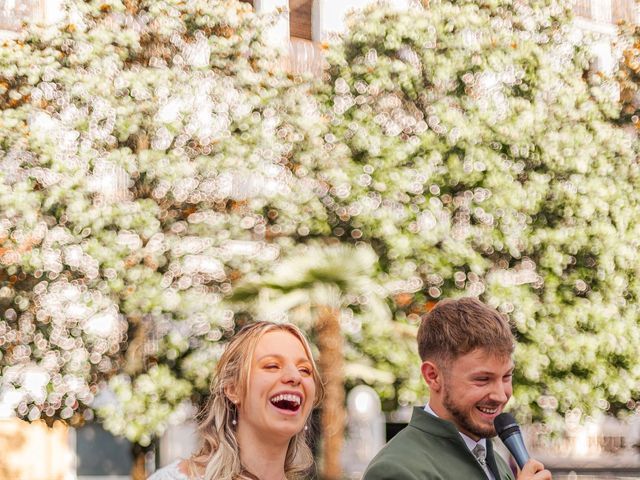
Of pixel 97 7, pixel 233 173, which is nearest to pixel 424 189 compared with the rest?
pixel 233 173

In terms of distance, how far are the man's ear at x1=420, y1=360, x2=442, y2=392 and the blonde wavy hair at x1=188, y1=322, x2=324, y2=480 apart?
318 millimetres

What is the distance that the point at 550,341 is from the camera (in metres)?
10.8

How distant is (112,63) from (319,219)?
2.48 meters

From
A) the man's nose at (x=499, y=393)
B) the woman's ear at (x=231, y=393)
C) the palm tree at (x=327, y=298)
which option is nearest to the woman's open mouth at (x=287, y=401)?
the woman's ear at (x=231, y=393)

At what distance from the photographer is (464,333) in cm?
312

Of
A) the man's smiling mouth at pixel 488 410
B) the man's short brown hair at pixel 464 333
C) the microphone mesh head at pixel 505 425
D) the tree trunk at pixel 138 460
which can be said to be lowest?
the tree trunk at pixel 138 460

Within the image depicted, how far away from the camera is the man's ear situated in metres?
3.16

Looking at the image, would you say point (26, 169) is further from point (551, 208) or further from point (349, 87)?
point (551, 208)

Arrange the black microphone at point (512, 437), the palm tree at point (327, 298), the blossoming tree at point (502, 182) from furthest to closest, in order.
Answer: the blossoming tree at point (502, 182), the palm tree at point (327, 298), the black microphone at point (512, 437)

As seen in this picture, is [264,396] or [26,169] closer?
[264,396]

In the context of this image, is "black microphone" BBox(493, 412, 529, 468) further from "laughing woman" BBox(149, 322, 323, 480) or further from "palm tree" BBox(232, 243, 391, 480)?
"palm tree" BBox(232, 243, 391, 480)

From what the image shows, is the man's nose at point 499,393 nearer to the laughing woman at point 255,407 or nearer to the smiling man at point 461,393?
the smiling man at point 461,393

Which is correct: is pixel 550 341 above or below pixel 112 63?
below

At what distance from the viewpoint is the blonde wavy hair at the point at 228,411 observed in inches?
114
